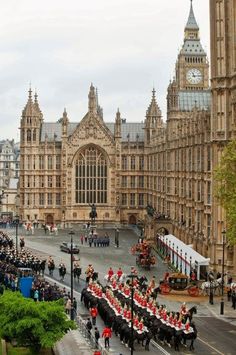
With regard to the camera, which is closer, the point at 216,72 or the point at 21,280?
the point at 21,280

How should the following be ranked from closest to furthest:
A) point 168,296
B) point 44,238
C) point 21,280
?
point 21,280 < point 168,296 < point 44,238

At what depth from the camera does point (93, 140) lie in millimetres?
112750

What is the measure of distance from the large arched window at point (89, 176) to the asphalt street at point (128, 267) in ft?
26.9

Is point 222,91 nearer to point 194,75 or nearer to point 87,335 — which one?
point 87,335

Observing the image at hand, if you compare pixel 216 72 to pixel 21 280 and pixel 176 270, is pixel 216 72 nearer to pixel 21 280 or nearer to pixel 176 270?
pixel 176 270

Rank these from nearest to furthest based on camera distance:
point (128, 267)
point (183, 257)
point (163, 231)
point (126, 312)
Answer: point (126, 312) → point (183, 257) → point (128, 267) → point (163, 231)

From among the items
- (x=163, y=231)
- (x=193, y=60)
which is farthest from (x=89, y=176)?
(x=193, y=60)

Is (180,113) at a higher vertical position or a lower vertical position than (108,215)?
higher

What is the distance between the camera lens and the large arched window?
113 metres

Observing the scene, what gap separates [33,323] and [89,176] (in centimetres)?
8017

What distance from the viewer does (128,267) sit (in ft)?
221

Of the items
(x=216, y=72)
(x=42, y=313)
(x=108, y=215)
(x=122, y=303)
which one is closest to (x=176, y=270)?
(x=216, y=72)

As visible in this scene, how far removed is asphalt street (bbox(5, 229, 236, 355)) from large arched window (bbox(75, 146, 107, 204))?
820 cm

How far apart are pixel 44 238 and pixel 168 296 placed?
4352 centimetres
